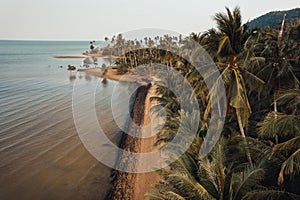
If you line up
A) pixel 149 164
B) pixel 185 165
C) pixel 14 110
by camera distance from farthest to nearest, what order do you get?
pixel 14 110, pixel 149 164, pixel 185 165

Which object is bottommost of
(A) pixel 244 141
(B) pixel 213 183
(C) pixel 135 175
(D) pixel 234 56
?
(C) pixel 135 175

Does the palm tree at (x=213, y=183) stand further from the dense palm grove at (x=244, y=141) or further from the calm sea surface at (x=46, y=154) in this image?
the calm sea surface at (x=46, y=154)

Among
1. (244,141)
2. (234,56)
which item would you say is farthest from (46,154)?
(234,56)

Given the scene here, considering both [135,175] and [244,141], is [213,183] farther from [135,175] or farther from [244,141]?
[135,175]

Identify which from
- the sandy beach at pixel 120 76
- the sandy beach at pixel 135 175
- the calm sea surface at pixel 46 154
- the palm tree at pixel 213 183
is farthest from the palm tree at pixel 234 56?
the sandy beach at pixel 120 76

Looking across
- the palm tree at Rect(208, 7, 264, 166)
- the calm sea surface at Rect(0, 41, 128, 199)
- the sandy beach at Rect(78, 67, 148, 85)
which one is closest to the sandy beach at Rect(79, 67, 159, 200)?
the calm sea surface at Rect(0, 41, 128, 199)

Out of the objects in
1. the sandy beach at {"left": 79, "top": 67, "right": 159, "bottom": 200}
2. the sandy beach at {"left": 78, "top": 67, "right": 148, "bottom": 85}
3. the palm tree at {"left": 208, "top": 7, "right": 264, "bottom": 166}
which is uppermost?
the palm tree at {"left": 208, "top": 7, "right": 264, "bottom": 166}

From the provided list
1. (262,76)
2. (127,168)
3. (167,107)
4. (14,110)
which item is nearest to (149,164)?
(127,168)

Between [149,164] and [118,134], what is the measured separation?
7815 millimetres

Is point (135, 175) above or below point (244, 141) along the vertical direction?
below

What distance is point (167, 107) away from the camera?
17.8 metres

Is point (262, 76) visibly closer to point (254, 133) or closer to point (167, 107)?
point (254, 133)

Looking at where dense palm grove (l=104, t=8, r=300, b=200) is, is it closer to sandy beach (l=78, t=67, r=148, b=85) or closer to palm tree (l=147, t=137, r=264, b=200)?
palm tree (l=147, t=137, r=264, b=200)

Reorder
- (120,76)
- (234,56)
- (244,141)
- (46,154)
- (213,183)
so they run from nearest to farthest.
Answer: (213,183), (234,56), (244,141), (46,154), (120,76)
